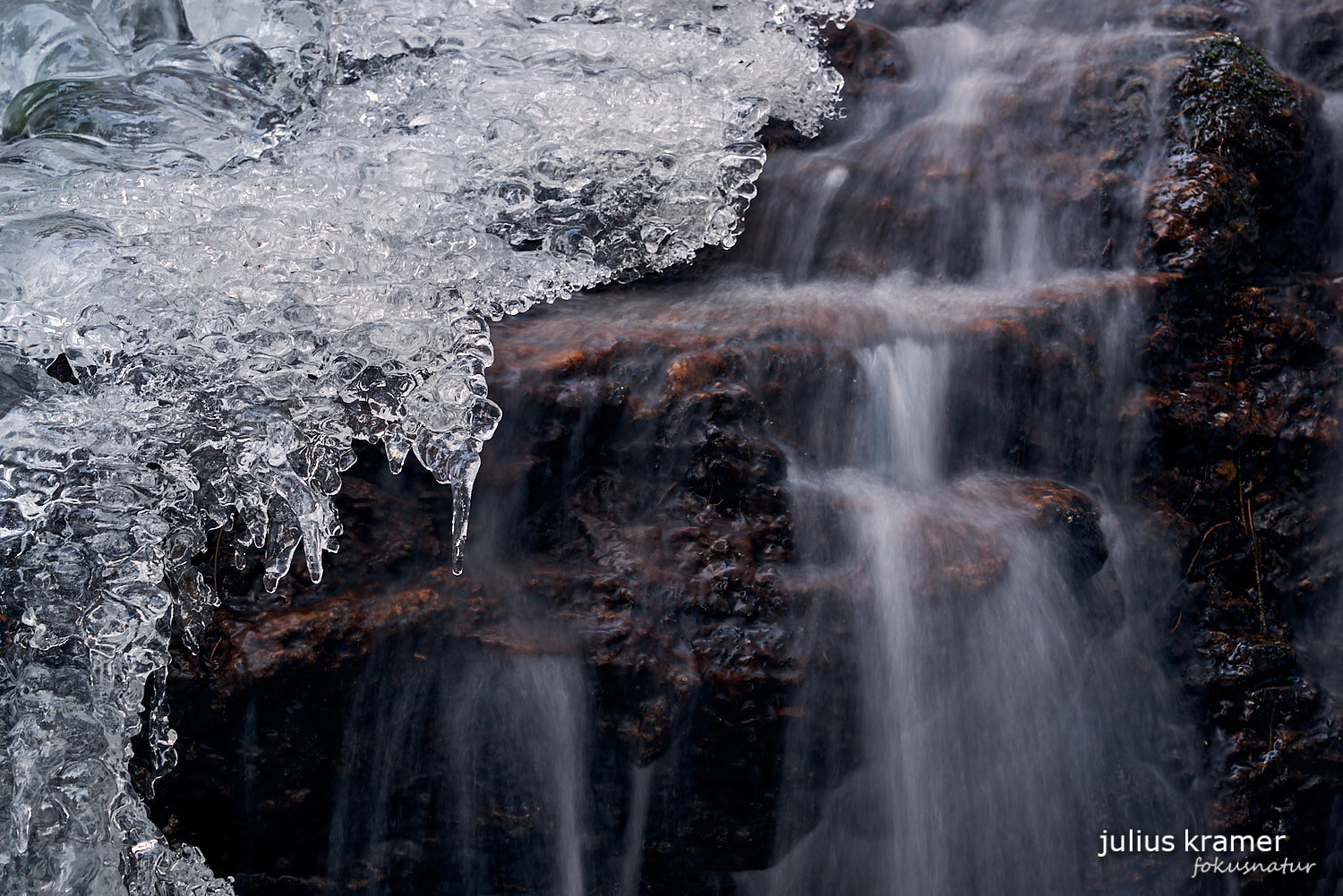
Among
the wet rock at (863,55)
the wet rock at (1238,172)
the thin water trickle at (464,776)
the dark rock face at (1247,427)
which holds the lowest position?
the thin water trickle at (464,776)

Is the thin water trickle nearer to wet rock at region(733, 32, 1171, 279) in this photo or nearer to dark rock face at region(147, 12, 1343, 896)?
dark rock face at region(147, 12, 1343, 896)

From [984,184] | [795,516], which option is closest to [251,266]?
[795,516]

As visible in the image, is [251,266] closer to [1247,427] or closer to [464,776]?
[464,776]

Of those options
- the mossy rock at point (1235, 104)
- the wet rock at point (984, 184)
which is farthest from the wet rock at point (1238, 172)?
the wet rock at point (984, 184)

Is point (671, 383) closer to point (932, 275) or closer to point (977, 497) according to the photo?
point (977, 497)

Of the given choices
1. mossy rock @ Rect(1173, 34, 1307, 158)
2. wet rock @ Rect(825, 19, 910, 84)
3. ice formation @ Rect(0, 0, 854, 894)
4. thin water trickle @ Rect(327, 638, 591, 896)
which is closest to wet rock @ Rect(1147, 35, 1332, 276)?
mossy rock @ Rect(1173, 34, 1307, 158)

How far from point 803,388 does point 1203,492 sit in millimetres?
1548

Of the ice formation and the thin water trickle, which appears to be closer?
the ice formation

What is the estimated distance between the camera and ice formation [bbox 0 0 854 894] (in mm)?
2182

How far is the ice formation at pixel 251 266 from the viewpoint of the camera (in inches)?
85.9

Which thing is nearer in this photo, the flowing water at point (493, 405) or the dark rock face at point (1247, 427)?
the flowing water at point (493, 405)

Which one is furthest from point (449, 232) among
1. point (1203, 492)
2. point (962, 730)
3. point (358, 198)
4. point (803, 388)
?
point (1203, 492)

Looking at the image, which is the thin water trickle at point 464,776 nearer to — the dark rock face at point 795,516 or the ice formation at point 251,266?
the dark rock face at point 795,516

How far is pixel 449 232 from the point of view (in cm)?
298
